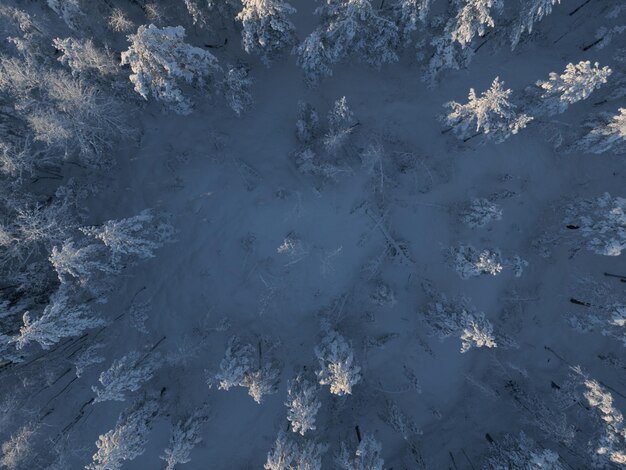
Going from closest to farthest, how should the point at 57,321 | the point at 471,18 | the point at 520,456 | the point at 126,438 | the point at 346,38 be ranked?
the point at 57,321 < the point at 471,18 < the point at 126,438 < the point at 346,38 < the point at 520,456

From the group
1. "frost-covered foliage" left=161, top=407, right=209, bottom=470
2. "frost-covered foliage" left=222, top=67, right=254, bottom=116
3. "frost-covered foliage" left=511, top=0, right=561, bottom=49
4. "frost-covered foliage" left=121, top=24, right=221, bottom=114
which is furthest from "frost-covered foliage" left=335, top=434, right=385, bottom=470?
"frost-covered foliage" left=511, top=0, right=561, bottom=49

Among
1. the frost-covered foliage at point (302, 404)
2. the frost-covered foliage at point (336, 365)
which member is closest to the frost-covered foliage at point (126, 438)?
the frost-covered foliage at point (302, 404)

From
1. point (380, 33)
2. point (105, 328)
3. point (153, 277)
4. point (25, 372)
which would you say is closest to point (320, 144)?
point (380, 33)

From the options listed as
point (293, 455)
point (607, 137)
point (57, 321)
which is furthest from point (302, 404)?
point (607, 137)

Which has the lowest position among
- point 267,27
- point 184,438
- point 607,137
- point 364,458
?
point 364,458

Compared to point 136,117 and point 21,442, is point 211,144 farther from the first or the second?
point 21,442

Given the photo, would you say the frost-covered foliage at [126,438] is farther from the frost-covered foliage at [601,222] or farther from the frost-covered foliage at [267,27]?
the frost-covered foliage at [601,222]

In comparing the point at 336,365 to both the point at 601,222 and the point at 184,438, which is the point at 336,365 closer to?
the point at 184,438
